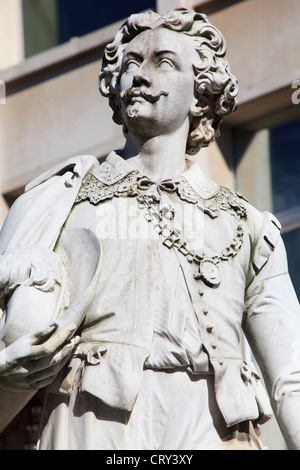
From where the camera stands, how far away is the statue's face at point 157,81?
10297mm

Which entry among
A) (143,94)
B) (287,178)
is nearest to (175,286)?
(143,94)

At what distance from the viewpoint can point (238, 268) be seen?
10195 mm

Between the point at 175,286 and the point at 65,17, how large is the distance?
11.7 metres

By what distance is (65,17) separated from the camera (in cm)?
2136

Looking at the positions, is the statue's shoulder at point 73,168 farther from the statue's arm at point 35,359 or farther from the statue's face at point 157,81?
the statue's arm at point 35,359

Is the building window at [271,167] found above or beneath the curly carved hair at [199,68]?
above

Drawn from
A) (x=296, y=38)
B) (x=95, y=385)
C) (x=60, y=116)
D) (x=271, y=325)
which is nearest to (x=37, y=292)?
(x=95, y=385)

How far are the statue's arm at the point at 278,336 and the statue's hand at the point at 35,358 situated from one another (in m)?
1.04

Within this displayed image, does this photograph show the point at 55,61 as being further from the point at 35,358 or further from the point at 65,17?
the point at 35,358

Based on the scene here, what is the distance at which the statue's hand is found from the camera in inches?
372

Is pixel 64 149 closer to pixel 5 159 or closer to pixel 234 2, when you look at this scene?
pixel 5 159

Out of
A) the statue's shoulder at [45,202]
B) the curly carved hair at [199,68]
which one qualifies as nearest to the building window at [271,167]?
the curly carved hair at [199,68]

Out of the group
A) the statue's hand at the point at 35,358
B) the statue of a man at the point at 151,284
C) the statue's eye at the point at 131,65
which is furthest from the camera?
the statue's eye at the point at 131,65
